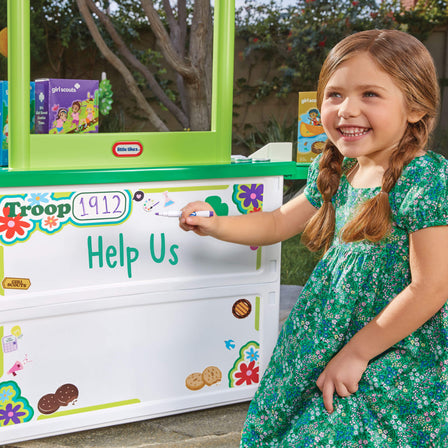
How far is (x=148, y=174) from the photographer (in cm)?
183

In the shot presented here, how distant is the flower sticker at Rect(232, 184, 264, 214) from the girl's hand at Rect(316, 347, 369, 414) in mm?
795

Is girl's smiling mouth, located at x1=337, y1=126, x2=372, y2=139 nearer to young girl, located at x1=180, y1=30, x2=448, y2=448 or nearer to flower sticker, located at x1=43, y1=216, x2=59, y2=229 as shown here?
young girl, located at x1=180, y1=30, x2=448, y2=448

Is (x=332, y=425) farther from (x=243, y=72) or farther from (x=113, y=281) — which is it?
(x=243, y=72)

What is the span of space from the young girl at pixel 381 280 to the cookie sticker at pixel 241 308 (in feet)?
2.30

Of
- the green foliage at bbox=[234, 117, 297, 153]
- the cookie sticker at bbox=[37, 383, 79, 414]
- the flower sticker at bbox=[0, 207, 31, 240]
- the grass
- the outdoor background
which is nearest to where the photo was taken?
the flower sticker at bbox=[0, 207, 31, 240]

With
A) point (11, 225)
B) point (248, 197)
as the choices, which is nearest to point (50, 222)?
point (11, 225)

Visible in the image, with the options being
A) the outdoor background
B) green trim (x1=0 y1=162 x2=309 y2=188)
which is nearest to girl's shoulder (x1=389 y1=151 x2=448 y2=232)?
green trim (x1=0 y1=162 x2=309 y2=188)

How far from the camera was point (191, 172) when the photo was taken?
1886mm

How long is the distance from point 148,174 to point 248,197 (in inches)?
12.5

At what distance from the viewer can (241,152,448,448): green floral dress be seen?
121cm

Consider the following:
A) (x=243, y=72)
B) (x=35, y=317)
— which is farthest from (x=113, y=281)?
(x=243, y=72)

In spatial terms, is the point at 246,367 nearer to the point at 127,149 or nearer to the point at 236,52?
the point at 127,149

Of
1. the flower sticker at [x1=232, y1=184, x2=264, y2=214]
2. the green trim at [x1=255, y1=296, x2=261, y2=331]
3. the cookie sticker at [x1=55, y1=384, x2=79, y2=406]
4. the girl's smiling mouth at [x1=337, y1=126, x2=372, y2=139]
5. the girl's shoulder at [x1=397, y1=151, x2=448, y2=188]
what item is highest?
the girl's smiling mouth at [x1=337, y1=126, x2=372, y2=139]

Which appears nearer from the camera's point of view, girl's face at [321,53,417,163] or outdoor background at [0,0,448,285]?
girl's face at [321,53,417,163]
